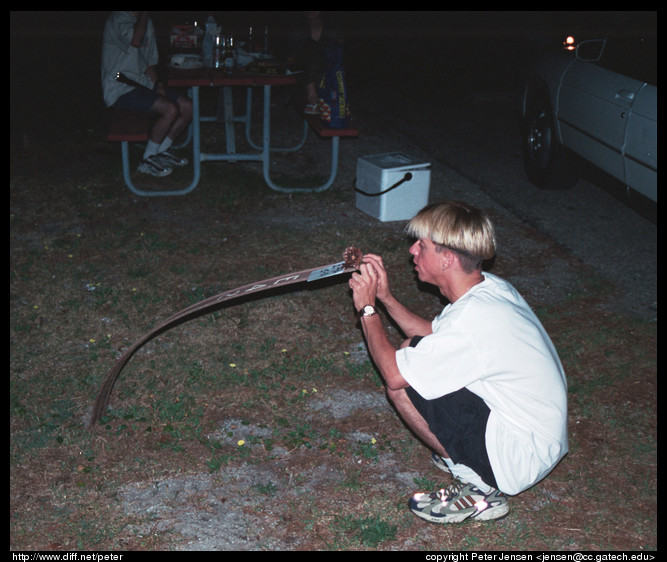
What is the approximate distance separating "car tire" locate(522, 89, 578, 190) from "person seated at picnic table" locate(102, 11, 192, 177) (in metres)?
3.29

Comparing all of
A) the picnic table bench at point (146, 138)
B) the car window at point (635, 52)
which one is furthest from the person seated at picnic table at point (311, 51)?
the car window at point (635, 52)

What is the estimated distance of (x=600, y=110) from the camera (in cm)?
614

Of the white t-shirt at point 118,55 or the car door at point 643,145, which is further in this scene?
the white t-shirt at point 118,55

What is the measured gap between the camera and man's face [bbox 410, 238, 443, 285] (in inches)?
121

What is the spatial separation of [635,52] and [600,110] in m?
0.52

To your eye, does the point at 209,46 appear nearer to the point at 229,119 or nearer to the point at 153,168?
the point at 229,119

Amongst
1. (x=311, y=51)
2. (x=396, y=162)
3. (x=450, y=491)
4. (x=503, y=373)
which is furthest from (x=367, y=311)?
(x=311, y=51)

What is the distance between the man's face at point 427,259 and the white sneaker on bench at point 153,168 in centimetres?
478

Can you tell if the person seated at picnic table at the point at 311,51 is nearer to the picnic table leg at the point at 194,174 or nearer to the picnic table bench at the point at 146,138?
the picnic table bench at the point at 146,138

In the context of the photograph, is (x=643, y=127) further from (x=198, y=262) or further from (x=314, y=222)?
A: (x=198, y=262)

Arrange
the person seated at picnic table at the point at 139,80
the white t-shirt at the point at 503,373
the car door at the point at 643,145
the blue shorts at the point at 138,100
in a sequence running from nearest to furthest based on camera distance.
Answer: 1. the white t-shirt at the point at 503,373
2. the car door at the point at 643,145
3. the person seated at picnic table at the point at 139,80
4. the blue shorts at the point at 138,100

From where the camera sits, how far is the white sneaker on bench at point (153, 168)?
292 inches
